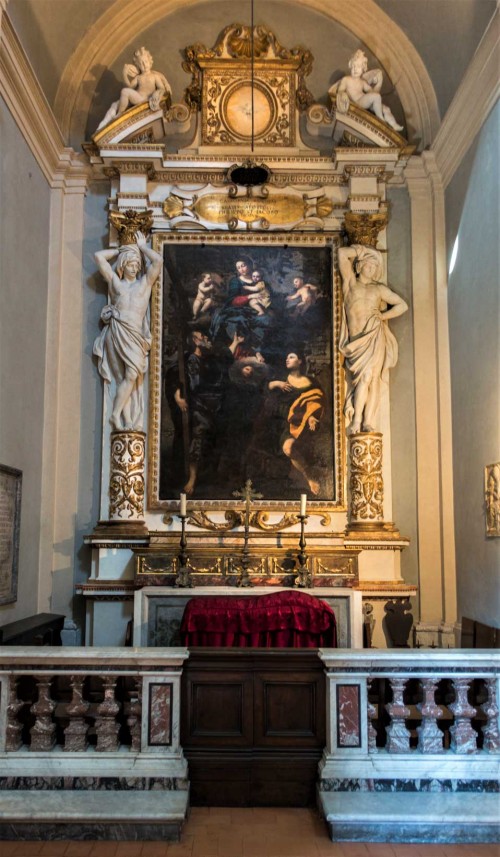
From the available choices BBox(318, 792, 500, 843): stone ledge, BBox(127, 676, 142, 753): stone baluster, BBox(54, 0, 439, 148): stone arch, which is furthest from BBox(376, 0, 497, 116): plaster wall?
BBox(318, 792, 500, 843): stone ledge

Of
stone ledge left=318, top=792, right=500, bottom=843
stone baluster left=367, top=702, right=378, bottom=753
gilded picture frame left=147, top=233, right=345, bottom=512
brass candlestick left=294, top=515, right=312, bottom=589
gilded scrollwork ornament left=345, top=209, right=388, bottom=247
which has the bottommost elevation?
stone ledge left=318, top=792, right=500, bottom=843

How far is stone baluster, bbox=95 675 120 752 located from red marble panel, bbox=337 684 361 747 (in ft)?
4.31

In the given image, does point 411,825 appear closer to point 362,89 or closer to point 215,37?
point 362,89

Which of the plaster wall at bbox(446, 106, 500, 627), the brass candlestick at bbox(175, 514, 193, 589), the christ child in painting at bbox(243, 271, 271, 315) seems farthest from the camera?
the christ child in painting at bbox(243, 271, 271, 315)

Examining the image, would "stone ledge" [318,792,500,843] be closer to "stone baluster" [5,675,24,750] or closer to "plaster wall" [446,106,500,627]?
"stone baluster" [5,675,24,750]

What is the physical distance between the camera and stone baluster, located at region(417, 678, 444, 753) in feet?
16.5

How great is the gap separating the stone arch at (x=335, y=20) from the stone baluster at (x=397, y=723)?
656 cm

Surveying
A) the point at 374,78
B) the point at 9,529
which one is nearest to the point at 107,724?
the point at 9,529

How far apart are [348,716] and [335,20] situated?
7960 millimetres

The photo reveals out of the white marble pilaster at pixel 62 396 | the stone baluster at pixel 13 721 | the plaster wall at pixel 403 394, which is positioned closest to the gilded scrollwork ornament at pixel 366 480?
the plaster wall at pixel 403 394

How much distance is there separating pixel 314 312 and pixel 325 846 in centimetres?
592

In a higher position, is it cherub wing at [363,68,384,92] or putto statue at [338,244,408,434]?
cherub wing at [363,68,384,92]

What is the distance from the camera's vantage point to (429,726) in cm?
505

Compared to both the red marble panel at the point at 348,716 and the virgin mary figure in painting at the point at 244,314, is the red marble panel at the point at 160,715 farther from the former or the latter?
the virgin mary figure in painting at the point at 244,314
